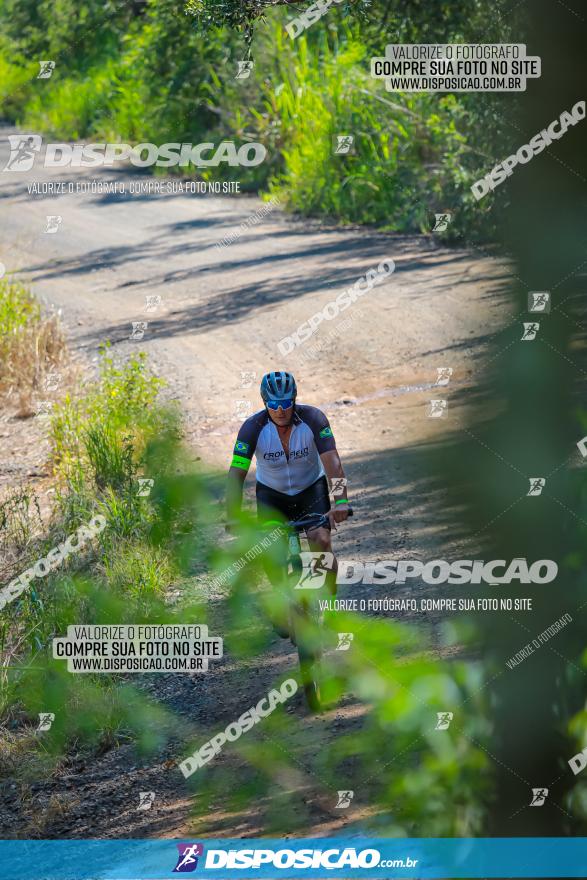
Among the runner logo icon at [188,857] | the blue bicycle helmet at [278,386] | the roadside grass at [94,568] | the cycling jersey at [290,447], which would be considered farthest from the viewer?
the roadside grass at [94,568]

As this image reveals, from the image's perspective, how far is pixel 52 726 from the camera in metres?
7.95

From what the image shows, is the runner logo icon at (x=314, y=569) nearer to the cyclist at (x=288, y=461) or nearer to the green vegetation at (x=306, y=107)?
the cyclist at (x=288, y=461)

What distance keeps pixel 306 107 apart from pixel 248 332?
375 inches

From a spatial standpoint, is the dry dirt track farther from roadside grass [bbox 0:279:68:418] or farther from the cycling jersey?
roadside grass [bbox 0:279:68:418]

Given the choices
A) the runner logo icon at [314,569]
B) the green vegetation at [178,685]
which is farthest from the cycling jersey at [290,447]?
the runner logo icon at [314,569]

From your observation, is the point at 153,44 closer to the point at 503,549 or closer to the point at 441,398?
the point at 441,398

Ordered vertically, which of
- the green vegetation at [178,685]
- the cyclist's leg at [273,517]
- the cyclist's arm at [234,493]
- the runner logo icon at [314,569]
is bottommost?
the green vegetation at [178,685]

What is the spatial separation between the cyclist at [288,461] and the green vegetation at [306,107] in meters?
9.16

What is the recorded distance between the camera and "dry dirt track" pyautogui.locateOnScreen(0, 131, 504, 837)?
7410 millimetres

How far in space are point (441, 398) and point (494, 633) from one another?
33.5ft

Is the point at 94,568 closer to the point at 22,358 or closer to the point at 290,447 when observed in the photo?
the point at 290,447

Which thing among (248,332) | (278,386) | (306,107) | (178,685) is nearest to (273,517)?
(278,386)

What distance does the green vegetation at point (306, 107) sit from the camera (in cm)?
1944

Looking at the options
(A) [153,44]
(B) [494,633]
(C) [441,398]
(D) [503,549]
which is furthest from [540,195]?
(A) [153,44]
